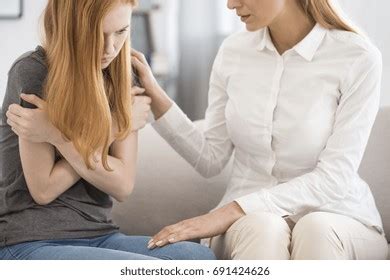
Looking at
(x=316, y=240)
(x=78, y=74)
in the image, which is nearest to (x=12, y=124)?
(x=78, y=74)

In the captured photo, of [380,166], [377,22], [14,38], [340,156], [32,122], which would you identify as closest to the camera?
[32,122]

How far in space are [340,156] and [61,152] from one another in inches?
16.9

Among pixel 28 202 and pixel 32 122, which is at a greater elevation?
pixel 32 122

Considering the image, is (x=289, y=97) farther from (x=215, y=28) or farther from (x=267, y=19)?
(x=215, y=28)

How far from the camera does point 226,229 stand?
3.66 ft

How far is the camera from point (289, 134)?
3.86ft

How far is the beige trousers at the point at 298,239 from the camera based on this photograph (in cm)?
104

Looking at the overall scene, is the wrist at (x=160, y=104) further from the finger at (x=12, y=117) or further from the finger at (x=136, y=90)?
the finger at (x=12, y=117)

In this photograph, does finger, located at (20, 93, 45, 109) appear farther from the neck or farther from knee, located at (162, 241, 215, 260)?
the neck

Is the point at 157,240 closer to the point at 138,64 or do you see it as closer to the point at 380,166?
the point at 138,64

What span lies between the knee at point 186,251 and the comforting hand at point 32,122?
0.24 m

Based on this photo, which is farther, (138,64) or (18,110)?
(138,64)

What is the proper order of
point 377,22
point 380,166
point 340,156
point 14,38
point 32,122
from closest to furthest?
1. point 32,122
2. point 340,156
3. point 14,38
4. point 380,166
5. point 377,22

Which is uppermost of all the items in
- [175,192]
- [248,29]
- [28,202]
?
[248,29]
